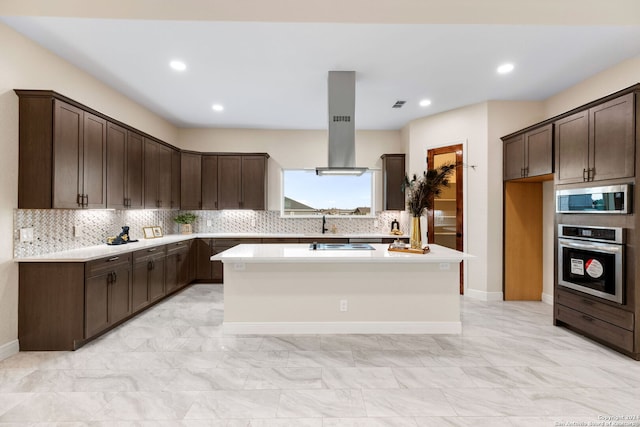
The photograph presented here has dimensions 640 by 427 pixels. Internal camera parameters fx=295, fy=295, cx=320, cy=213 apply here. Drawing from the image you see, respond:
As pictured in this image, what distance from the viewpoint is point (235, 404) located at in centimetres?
208

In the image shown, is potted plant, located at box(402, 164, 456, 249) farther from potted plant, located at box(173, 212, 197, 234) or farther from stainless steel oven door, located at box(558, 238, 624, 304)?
potted plant, located at box(173, 212, 197, 234)

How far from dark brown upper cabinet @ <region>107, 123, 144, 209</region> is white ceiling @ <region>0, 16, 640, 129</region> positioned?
2.32 ft

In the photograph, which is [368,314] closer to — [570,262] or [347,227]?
[570,262]

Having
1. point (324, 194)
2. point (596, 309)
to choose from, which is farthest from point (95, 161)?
point (596, 309)

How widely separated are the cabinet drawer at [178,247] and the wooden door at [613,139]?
5.44 m

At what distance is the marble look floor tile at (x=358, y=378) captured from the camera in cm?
229

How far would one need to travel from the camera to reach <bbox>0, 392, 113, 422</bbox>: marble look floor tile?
6.41 feet

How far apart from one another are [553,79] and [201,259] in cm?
597

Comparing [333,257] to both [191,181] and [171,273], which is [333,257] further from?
[191,181]

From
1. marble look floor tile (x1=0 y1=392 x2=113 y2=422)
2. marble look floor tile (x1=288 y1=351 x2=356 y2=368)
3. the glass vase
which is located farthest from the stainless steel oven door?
marble look floor tile (x1=0 y1=392 x2=113 y2=422)

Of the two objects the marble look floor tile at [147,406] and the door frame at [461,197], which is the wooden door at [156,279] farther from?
the door frame at [461,197]

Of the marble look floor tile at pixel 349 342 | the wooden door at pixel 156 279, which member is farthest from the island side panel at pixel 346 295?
the wooden door at pixel 156 279

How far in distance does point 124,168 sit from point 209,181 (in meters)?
1.81

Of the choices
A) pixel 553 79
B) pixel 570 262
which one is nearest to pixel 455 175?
pixel 553 79
